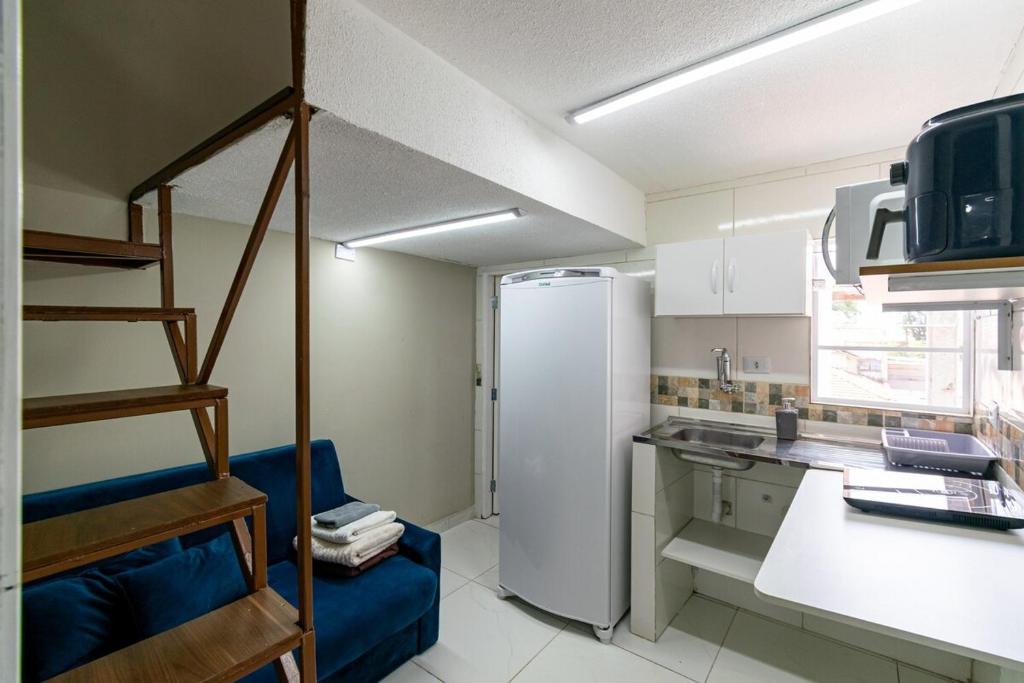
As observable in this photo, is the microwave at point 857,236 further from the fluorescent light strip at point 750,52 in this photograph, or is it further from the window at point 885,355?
A: the window at point 885,355

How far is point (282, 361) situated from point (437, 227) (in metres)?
1.17

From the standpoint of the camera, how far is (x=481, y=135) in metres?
1.65

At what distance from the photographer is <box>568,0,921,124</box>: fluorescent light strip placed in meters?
1.22

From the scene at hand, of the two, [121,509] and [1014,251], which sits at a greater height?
[1014,251]

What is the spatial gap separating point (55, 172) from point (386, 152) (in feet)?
4.26

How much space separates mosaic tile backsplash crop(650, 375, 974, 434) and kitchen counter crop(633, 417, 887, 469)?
0.43 feet

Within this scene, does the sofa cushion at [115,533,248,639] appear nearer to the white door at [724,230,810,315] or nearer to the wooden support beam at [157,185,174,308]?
the wooden support beam at [157,185,174,308]

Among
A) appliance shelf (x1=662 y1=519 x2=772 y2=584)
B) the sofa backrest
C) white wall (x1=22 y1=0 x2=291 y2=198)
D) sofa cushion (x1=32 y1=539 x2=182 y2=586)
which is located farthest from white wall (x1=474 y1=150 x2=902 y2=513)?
sofa cushion (x1=32 y1=539 x2=182 y2=586)

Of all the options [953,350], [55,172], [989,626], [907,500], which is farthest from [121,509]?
[953,350]

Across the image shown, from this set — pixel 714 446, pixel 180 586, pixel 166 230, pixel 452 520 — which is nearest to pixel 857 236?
pixel 714 446

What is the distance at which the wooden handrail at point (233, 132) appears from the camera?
1150 millimetres

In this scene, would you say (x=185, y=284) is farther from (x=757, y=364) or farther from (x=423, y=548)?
(x=757, y=364)

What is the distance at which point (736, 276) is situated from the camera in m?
2.31

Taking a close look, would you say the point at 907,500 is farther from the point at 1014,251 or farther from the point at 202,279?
the point at 202,279
